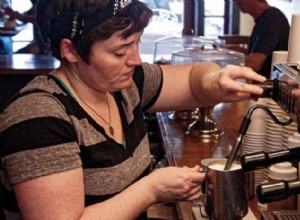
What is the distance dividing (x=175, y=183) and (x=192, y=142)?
647mm

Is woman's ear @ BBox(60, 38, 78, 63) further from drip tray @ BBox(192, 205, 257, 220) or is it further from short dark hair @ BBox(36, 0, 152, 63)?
drip tray @ BBox(192, 205, 257, 220)

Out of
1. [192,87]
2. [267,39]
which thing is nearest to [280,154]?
[192,87]

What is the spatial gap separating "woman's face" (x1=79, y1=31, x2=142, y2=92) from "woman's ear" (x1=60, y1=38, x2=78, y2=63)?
21 mm

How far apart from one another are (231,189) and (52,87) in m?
0.42

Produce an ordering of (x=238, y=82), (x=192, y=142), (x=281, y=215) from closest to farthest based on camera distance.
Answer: (x=281, y=215) < (x=238, y=82) < (x=192, y=142)

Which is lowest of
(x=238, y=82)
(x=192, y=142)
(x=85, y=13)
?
(x=192, y=142)

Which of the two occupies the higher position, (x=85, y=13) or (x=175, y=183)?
(x=85, y=13)

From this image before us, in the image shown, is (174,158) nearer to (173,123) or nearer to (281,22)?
(173,123)

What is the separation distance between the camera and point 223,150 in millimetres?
1657

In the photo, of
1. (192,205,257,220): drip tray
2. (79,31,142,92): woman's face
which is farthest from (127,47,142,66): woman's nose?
(192,205,257,220): drip tray

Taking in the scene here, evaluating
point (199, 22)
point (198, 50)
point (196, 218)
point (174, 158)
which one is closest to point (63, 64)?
point (196, 218)

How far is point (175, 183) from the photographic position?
111cm

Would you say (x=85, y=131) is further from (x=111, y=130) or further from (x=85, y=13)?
(x=85, y=13)

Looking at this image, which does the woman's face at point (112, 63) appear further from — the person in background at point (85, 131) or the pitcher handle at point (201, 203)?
the pitcher handle at point (201, 203)
